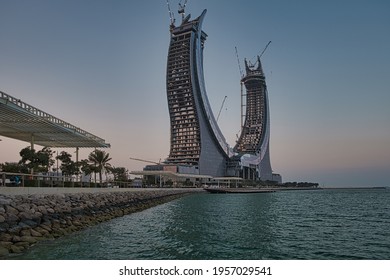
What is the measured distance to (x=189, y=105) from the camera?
131 metres

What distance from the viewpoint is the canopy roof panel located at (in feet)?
68.7

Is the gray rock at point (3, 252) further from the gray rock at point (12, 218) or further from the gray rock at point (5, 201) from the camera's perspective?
the gray rock at point (5, 201)

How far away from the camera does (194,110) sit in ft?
427

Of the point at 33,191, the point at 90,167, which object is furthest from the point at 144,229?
the point at 90,167

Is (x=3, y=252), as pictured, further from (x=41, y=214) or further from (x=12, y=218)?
(x=41, y=214)

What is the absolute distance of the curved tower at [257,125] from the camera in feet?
557

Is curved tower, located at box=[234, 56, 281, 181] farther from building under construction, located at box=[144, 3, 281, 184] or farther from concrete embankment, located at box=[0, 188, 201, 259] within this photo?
concrete embankment, located at box=[0, 188, 201, 259]

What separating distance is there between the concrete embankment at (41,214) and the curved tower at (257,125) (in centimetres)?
14448

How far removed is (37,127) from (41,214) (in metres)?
11.8

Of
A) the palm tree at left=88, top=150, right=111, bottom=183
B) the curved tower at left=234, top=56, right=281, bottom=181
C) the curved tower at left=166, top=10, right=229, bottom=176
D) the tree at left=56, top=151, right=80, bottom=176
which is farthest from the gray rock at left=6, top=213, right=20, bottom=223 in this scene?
the curved tower at left=234, top=56, right=281, bottom=181

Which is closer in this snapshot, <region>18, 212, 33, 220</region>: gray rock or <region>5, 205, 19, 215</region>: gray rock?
<region>5, 205, 19, 215</region>: gray rock

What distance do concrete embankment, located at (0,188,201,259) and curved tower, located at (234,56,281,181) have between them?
144 m
